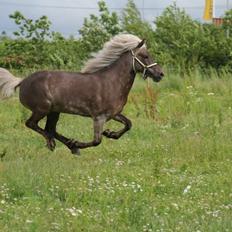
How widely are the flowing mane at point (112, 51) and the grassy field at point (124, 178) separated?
145 centimetres

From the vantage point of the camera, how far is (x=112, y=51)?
12.0 metres

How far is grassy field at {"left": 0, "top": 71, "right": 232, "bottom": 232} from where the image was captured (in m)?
7.05

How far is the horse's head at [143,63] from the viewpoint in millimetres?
11922

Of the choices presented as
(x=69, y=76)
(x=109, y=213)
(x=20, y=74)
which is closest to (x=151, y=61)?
(x=69, y=76)

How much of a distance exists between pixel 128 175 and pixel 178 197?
140 cm

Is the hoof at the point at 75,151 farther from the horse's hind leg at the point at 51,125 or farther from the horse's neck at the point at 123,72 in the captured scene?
the horse's neck at the point at 123,72

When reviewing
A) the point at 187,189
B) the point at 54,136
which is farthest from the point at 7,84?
the point at 187,189

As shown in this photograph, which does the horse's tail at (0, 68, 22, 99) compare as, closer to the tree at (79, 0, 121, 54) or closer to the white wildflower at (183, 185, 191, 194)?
the white wildflower at (183, 185, 191, 194)

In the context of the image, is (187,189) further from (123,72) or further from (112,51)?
(112,51)

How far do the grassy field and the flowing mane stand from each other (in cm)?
145

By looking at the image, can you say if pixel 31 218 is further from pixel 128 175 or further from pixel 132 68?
pixel 132 68

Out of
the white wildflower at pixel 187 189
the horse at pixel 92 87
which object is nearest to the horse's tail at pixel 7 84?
the horse at pixel 92 87

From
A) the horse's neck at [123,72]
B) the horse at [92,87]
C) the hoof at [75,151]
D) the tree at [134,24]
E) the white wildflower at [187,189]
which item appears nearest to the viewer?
the white wildflower at [187,189]

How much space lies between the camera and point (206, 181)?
968cm
